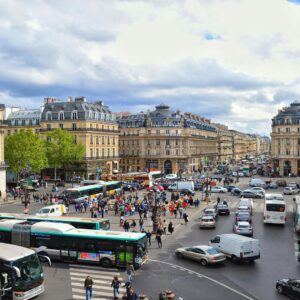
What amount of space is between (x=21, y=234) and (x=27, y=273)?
902cm

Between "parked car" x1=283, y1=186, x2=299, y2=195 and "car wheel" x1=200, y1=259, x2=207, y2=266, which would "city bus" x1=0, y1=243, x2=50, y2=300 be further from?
"parked car" x1=283, y1=186, x2=299, y2=195

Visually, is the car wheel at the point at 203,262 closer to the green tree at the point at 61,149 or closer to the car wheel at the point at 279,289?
the car wheel at the point at 279,289

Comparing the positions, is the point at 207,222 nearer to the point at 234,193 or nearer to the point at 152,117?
the point at 234,193

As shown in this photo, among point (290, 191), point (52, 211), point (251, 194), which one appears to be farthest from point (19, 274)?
point (290, 191)

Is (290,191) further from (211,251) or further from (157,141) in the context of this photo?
(157,141)

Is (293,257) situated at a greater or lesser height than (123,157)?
lesser

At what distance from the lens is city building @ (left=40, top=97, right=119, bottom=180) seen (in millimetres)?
86625

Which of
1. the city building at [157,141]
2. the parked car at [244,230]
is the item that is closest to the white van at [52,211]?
the parked car at [244,230]

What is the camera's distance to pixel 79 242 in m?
26.1

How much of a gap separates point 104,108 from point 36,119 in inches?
571

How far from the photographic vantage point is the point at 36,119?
92.2 m

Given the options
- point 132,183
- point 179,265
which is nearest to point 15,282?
point 179,265

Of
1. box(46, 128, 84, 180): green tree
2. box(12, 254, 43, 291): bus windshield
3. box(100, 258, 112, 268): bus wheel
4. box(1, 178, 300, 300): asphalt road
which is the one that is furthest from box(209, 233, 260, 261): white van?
box(46, 128, 84, 180): green tree

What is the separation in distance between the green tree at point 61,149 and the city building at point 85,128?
3.92m
